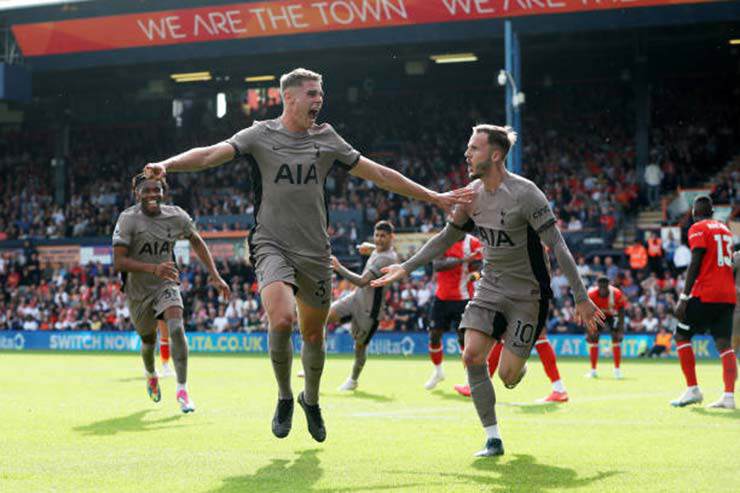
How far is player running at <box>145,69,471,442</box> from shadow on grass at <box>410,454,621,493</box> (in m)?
1.61

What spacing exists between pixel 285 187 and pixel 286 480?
241 centimetres

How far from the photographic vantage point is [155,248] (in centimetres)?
1352

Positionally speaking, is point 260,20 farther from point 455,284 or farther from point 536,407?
point 536,407

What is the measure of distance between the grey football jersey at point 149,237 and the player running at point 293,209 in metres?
4.44

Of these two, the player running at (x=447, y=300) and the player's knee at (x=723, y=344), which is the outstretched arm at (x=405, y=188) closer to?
the player's knee at (x=723, y=344)

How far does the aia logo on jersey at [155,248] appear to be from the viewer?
44.2ft

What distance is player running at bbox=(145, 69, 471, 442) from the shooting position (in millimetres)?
8805

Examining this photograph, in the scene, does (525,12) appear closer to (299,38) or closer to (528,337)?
(299,38)

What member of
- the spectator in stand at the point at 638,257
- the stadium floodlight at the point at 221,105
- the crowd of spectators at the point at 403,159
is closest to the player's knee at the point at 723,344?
the spectator in stand at the point at 638,257

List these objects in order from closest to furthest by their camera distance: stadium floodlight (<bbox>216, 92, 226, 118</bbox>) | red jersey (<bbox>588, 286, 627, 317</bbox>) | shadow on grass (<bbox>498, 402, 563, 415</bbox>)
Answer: shadow on grass (<bbox>498, 402, 563, 415</bbox>) → red jersey (<bbox>588, 286, 627, 317</bbox>) → stadium floodlight (<bbox>216, 92, 226, 118</bbox>)

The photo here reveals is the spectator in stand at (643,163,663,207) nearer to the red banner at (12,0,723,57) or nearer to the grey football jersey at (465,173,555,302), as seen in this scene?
the red banner at (12,0,723,57)

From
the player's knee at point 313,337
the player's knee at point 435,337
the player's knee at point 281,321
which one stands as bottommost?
the player's knee at point 435,337

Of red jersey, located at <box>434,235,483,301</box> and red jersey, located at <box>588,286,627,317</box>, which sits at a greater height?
red jersey, located at <box>434,235,483,301</box>

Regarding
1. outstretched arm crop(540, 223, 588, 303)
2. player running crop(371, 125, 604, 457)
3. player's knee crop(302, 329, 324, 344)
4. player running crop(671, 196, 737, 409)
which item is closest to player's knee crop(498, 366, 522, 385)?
player running crop(371, 125, 604, 457)
